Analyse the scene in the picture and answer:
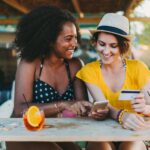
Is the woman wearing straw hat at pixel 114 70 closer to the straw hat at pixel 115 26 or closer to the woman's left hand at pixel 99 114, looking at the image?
the straw hat at pixel 115 26

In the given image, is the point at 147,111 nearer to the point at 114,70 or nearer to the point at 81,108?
the point at 81,108

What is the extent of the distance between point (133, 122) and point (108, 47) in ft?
2.40

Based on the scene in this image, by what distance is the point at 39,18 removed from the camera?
3.28 m

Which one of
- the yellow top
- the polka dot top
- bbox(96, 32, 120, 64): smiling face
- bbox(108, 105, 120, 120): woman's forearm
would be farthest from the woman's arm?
the polka dot top

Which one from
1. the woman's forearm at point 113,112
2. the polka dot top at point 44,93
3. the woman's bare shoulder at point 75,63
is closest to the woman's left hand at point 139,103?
the woman's forearm at point 113,112

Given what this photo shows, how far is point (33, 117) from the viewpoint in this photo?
245 cm

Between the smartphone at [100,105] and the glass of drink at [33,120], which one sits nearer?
the glass of drink at [33,120]

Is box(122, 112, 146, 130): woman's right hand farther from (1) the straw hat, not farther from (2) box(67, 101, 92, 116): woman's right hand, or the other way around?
(1) the straw hat

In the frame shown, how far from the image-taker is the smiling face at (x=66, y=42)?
3.17m

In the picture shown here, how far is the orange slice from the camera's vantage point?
7.93 feet

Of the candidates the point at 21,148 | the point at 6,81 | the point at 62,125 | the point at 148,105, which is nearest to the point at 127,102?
the point at 148,105

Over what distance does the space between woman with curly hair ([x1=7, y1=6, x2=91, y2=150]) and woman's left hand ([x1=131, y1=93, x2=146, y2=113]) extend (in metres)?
0.56

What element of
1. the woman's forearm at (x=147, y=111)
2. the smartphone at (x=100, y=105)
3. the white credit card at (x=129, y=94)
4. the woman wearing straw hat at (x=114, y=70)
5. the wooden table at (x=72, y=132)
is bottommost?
the wooden table at (x=72, y=132)

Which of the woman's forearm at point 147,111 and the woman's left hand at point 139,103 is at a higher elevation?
the woman's left hand at point 139,103
